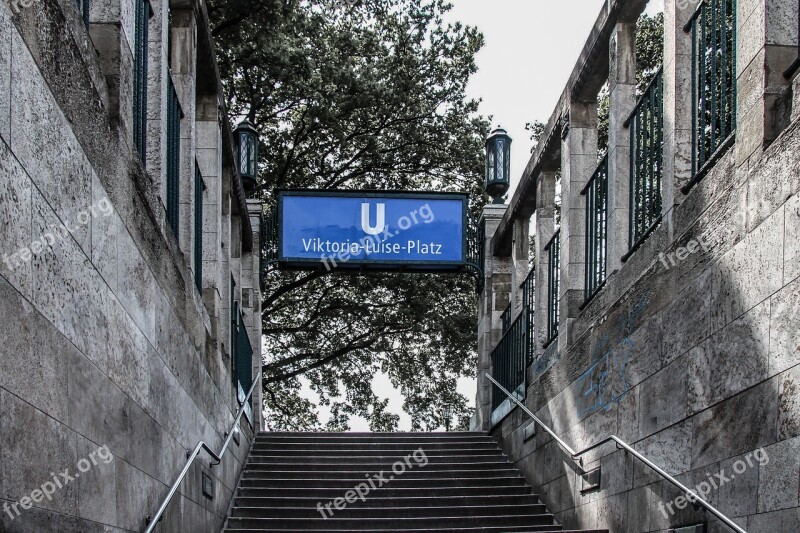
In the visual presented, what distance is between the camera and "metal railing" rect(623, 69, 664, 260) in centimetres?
768

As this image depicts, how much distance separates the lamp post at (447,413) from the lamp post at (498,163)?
837cm

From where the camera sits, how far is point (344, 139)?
20.3 m

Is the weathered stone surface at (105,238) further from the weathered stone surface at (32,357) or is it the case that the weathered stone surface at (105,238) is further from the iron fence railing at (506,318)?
the iron fence railing at (506,318)

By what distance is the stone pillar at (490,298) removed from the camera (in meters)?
15.2

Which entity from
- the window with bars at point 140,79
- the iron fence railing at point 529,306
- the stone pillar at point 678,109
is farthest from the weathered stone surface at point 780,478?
the iron fence railing at point 529,306

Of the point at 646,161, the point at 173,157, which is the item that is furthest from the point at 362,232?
the point at 646,161

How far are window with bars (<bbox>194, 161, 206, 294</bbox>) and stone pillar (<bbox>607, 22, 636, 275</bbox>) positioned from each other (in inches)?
132

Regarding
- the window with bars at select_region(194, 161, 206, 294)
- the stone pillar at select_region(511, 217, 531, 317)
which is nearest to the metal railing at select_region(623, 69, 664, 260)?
the window with bars at select_region(194, 161, 206, 294)

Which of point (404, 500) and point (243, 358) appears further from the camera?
point (243, 358)

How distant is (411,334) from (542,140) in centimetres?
1165

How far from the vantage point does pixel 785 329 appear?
494 cm

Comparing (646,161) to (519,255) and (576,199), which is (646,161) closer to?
(576,199)

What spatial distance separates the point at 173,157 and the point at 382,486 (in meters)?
4.68

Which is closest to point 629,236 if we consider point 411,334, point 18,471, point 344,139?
point 18,471
